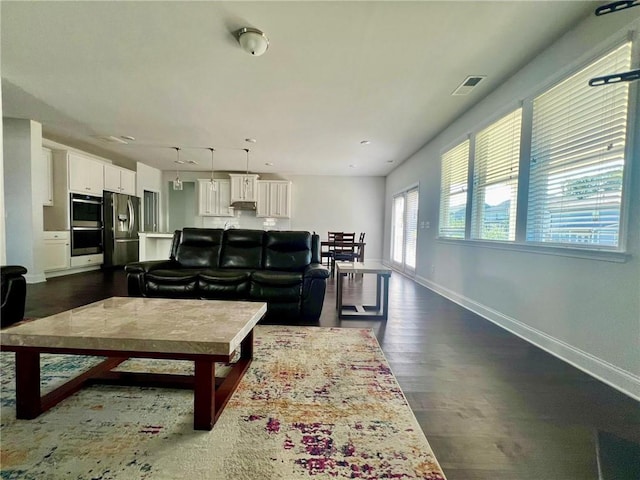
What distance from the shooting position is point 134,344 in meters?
1.32

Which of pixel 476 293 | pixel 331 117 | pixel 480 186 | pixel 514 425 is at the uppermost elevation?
pixel 331 117

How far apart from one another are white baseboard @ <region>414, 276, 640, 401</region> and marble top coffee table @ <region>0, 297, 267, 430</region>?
2.34m

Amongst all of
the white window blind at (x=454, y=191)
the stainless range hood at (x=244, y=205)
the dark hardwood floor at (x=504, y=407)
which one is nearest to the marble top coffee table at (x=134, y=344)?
the dark hardwood floor at (x=504, y=407)

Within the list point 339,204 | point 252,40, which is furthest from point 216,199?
point 252,40

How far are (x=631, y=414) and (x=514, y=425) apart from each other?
2.29 feet

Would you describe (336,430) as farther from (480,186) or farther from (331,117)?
(331,117)

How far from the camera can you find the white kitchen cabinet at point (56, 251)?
482cm

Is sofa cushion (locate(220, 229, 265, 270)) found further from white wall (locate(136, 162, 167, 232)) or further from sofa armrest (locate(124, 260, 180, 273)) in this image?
white wall (locate(136, 162, 167, 232))

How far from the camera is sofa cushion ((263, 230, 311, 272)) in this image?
352 cm

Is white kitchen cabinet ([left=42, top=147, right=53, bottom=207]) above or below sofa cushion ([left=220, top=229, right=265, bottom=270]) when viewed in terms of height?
above

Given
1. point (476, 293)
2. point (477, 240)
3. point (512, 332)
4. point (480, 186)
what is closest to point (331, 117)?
point (480, 186)

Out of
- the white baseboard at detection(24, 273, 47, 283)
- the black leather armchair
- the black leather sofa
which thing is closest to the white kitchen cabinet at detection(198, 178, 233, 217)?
the white baseboard at detection(24, 273, 47, 283)

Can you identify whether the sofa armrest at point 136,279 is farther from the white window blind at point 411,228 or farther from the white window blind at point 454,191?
the white window blind at point 411,228

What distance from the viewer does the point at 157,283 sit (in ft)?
9.85
